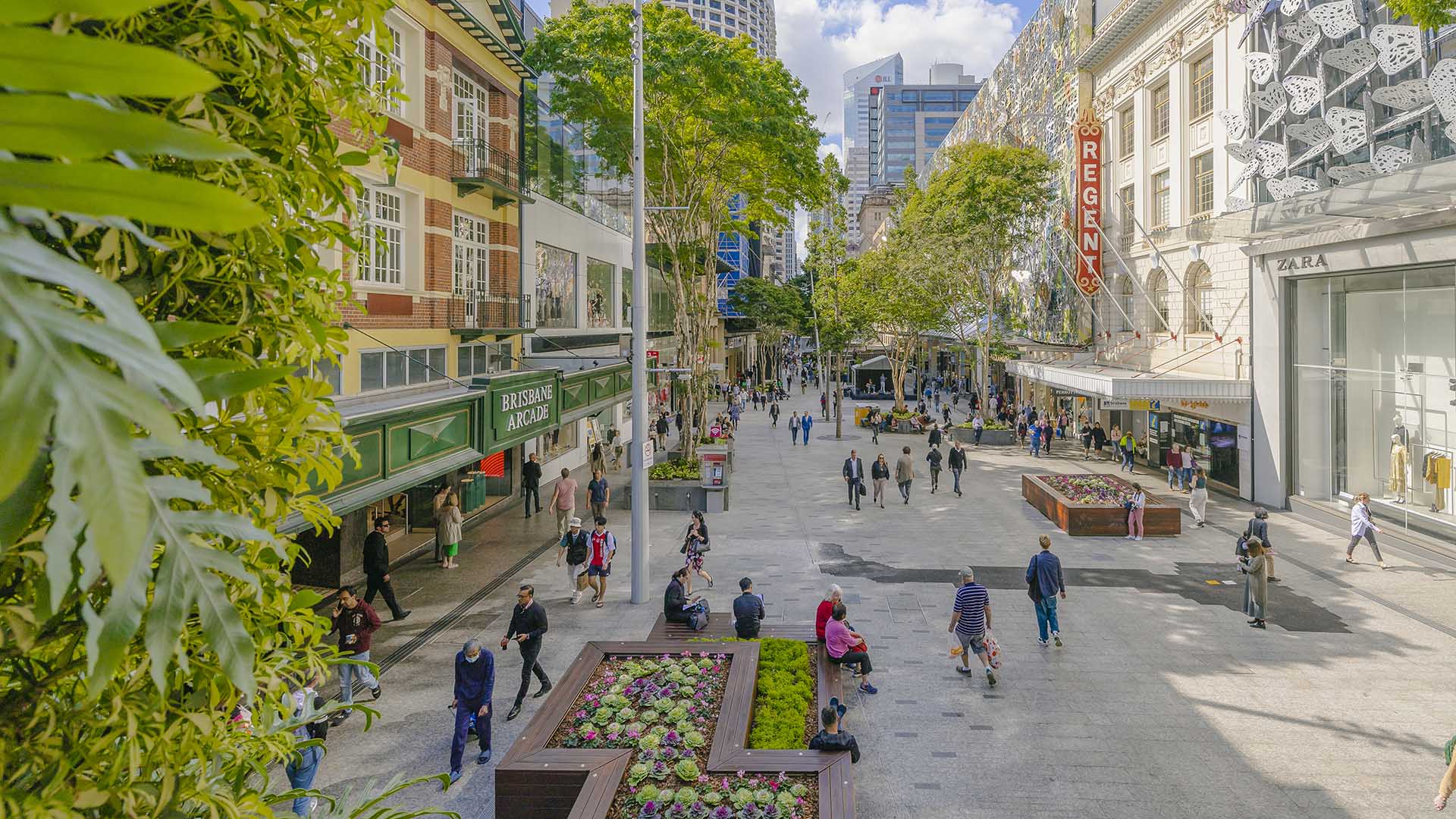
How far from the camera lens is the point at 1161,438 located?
107ft

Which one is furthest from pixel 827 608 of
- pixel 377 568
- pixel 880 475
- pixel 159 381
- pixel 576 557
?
pixel 880 475

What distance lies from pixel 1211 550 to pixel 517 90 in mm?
19907

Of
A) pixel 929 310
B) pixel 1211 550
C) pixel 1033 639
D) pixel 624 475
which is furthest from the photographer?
pixel 929 310

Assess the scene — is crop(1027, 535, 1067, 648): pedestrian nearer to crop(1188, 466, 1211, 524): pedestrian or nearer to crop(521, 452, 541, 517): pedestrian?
crop(1188, 466, 1211, 524): pedestrian

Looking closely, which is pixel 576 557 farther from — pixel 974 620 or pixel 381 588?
pixel 974 620

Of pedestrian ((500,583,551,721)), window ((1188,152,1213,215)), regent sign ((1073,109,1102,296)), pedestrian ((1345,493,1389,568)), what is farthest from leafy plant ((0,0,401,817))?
regent sign ((1073,109,1102,296))

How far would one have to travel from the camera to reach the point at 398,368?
16266mm

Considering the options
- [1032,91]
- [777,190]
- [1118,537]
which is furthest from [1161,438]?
[1032,91]

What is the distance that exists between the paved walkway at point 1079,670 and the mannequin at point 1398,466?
178 cm

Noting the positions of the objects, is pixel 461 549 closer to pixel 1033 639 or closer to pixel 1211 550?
pixel 1033 639

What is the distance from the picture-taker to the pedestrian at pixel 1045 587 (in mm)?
13234

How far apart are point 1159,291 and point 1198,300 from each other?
3.07 m

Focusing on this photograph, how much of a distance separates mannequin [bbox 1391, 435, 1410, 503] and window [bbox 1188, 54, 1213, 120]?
44.8 feet

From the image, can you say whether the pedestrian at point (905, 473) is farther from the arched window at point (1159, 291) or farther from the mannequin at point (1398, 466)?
the arched window at point (1159, 291)
